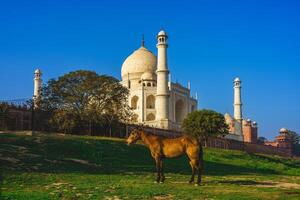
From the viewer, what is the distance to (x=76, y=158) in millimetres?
20859

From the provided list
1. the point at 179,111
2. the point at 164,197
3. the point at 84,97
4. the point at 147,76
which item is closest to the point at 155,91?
the point at 147,76

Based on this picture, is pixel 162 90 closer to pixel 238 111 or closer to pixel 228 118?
pixel 238 111

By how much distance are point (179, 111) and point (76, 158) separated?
53598 millimetres

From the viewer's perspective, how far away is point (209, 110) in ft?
163

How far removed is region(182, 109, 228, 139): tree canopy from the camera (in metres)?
46.7

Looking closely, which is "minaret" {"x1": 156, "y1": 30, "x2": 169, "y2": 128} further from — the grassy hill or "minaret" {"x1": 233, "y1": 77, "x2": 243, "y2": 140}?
the grassy hill

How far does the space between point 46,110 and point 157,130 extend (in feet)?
48.8

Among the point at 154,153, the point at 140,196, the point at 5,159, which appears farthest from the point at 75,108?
the point at 140,196

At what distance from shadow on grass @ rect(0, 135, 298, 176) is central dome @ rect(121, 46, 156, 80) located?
4370cm

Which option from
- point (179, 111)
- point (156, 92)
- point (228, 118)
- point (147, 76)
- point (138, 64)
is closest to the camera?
point (156, 92)

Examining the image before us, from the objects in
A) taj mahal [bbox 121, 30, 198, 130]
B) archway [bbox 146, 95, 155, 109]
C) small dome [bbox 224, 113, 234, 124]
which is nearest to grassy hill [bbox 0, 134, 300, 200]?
taj mahal [bbox 121, 30, 198, 130]

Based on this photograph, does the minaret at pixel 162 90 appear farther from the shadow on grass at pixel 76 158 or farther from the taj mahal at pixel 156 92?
the shadow on grass at pixel 76 158

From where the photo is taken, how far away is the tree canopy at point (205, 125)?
153ft

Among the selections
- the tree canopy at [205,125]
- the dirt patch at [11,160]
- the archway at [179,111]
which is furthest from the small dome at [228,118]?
the dirt patch at [11,160]
